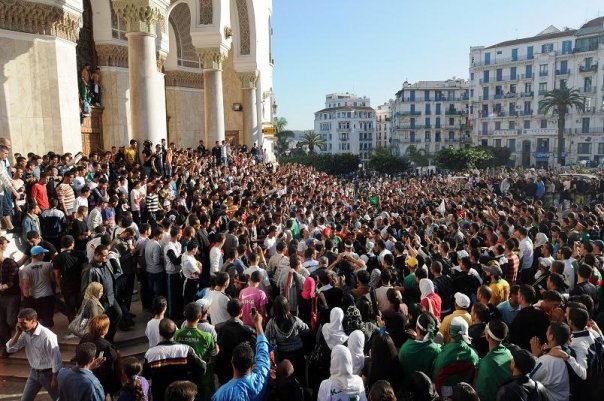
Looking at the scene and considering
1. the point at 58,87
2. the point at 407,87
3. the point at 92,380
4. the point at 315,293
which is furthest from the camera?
the point at 407,87

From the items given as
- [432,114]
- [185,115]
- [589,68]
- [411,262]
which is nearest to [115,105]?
[185,115]

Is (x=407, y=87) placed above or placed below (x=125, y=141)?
above

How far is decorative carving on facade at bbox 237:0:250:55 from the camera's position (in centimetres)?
2398

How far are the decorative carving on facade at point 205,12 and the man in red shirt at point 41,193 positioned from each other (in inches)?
495

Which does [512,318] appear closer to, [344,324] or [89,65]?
[344,324]

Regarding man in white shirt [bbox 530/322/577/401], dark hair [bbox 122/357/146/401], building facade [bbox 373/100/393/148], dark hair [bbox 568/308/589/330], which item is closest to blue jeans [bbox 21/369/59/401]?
dark hair [bbox 122/357/146/401]

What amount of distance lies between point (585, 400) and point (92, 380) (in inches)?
172

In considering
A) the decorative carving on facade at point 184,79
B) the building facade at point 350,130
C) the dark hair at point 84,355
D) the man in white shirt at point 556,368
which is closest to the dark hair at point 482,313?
the man in white shirt at point 556,368

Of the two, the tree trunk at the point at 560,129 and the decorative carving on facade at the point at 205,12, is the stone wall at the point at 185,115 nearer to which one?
the decorative carving on facade at the point at 205,12

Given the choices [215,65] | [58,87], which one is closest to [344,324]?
[58,87]

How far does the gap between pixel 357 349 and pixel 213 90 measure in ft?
54.6

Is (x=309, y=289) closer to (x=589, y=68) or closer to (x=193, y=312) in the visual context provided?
(x=193, y=312)

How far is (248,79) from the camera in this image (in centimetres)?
2458

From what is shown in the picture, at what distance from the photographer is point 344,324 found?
486 centimetres
